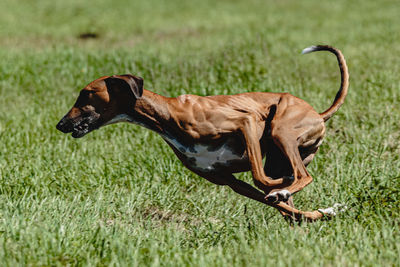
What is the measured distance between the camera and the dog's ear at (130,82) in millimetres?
3967

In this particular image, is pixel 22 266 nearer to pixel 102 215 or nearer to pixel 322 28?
pixel 102 215

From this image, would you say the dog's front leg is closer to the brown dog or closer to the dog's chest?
the brown dog

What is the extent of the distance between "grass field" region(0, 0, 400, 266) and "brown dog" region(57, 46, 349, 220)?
436 mm

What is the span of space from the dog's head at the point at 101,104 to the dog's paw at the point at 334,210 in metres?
1.74

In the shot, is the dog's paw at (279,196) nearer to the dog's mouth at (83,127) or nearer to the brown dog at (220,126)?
the brown dog at (220,126)

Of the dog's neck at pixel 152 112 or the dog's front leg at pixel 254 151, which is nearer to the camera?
the dog's front leg at pixel 254 151

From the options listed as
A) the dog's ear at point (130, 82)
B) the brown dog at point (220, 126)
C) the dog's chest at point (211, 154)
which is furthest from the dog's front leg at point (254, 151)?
the dog's ear at point (130, 82)

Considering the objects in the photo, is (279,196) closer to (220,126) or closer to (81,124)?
(220,126)

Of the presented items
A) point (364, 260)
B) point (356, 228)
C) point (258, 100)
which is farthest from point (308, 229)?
point (258, 100)

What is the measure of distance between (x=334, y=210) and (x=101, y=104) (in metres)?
2.07

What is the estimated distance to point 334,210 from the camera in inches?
171

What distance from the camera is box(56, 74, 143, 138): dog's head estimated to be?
13.3 feet

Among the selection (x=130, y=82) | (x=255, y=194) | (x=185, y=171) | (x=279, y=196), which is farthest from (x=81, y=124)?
Answer: (x=185, y=171)

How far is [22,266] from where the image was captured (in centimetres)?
343
